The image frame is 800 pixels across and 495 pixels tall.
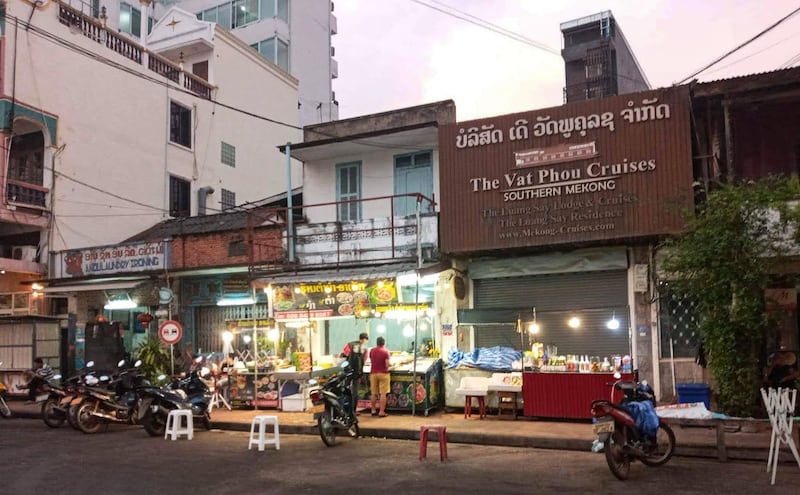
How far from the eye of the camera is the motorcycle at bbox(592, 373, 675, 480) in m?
8.34

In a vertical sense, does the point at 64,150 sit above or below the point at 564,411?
above

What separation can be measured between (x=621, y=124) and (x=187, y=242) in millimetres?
11476

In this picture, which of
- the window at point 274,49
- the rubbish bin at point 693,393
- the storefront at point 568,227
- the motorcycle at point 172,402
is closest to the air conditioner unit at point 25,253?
the motorcycle at point 172,402

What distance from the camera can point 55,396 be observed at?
13859 mm

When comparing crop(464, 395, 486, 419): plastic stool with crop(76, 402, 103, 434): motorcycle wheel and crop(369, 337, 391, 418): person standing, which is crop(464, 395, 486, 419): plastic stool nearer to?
crop(369, 337, 391, 418): person standing

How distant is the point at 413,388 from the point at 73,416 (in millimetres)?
6735

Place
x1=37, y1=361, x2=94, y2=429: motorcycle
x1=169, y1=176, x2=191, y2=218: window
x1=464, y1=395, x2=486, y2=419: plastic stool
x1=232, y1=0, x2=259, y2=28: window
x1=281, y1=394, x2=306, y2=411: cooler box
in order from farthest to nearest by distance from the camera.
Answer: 1. x1=232, y1=0, x2=259, y2=28: window
2. x1=169, y1=176, x2=191, y2=218: window
3. x1=281, y1=394, x2=306, y2=411: cooler box
4. x1=37, y1=361, x2=94, y2=429: motorcycle
5. x1=464, y1=395, x2=486, y2=419: plastic stool

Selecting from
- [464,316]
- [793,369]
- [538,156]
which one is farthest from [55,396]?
[793,369]

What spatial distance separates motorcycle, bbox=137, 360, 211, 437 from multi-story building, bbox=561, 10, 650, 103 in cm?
1771

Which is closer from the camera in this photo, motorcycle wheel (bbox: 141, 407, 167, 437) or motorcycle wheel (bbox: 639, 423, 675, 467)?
motorcycle wheel (bbox: 639, 423, 675, 467)

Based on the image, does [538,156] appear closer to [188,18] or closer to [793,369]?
[793,369]

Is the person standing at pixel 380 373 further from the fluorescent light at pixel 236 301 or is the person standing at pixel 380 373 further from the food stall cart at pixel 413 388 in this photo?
the fluorescent light at pixel 236 301

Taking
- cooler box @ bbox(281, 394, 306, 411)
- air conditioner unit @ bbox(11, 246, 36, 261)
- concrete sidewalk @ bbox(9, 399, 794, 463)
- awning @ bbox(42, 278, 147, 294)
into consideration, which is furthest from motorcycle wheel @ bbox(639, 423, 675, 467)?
air conditioner unit @ bbox(11, 246, 36, 261)

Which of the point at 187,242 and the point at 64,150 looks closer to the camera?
the point at 187,242
